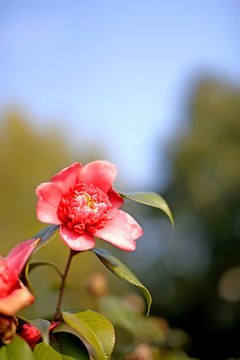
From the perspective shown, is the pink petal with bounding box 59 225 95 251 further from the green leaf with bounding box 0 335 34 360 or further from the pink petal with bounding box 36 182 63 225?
the green leaf with bounding box 0 335 34 360

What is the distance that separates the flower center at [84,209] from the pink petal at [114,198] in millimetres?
19

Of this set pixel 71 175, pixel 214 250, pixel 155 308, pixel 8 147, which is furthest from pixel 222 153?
pixel 71 175

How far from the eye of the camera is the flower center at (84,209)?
2.03 ft

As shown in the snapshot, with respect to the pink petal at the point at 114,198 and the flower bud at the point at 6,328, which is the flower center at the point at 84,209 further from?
the flower bud at the point at 6,328

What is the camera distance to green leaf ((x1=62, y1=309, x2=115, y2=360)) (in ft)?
2.04

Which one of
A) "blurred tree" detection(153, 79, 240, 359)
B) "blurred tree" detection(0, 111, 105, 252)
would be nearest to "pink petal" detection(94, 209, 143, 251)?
"blurred tree" detection(0, 111, 105, 252)

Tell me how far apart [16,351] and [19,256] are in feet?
0.37

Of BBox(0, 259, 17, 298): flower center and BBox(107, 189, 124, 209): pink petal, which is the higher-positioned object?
BBox(107, 189, 124, 209): pink petal

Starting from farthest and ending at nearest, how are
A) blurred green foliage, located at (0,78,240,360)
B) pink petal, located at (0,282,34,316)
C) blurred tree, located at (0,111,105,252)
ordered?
blurred green foliage, located at (0,78,240,360) → blurred tree, located at (0,111,105,252) → pink petal, located at (0,282,34,316)

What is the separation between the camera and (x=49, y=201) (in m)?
0.63

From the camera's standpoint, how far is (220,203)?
9984 millimetres

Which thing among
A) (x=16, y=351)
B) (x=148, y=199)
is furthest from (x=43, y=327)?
(x=148, y=199)

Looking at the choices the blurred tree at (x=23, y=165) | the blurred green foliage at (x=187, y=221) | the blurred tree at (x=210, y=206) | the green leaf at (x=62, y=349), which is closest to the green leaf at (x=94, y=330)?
the green leaf at (x=62, y=349)

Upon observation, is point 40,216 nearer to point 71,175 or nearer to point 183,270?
point 71,175
